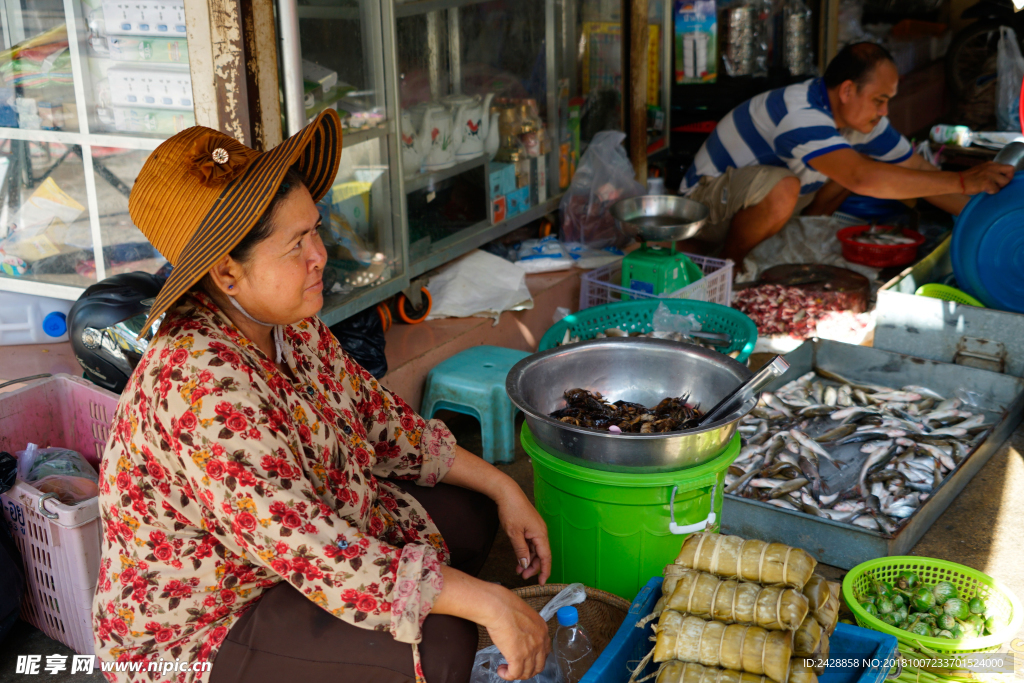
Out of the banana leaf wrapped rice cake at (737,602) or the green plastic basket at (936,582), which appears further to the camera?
the green plastic basket at (936,582)

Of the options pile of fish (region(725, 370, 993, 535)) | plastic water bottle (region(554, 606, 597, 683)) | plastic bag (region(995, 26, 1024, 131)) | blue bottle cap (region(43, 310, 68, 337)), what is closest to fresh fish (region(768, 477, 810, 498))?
pile of fish (region(725, 370, 993, 535))

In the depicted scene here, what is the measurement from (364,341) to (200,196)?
1.80 meters

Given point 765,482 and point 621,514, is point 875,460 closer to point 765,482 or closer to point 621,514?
point 765,482

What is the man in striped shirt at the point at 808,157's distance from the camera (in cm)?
453

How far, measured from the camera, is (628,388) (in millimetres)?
2807

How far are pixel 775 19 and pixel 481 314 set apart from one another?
4.73 m

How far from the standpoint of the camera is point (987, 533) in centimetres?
306

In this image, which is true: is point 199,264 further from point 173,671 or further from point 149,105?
point 149,105

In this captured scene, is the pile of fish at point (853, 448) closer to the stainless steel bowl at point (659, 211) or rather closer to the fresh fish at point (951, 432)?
the fresh fish at point (951, 432)

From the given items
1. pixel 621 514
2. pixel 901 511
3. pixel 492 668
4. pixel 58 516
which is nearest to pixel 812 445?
pixel 901 511

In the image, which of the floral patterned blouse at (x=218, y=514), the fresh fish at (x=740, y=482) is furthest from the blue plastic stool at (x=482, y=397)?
the floral patterned blouse at (x=218, y=514)

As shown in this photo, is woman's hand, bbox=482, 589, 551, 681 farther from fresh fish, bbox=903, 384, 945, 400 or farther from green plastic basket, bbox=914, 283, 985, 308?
green plastic basket, bbox=914, 283, 985, 308

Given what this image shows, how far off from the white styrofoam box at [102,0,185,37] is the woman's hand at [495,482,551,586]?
6.53 ft

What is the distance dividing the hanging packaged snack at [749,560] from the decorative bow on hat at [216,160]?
130cm
